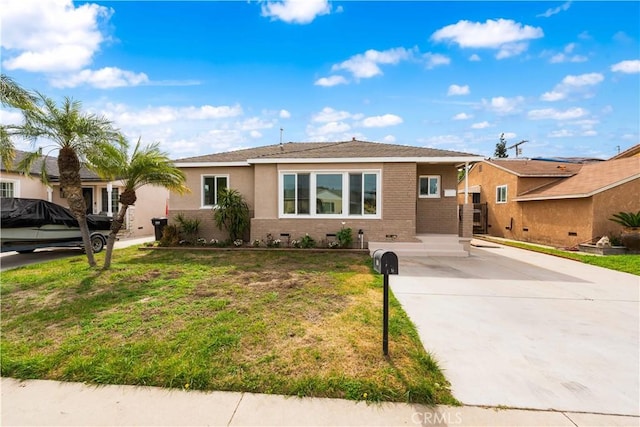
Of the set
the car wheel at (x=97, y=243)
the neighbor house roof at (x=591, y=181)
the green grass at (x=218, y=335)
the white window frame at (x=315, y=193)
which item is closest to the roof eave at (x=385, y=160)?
the white window frame at (x=315, y=193)

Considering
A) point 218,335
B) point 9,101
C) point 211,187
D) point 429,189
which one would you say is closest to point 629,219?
point 429,189

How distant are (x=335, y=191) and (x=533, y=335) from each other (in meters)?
7.99

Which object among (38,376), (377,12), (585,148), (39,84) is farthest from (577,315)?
(585,148)

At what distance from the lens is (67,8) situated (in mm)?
7094

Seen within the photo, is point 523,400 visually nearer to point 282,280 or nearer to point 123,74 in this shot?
point 282,280

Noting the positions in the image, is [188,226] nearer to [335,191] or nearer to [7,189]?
[335,191]

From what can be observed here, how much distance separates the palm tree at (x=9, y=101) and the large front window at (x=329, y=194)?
7554 mm

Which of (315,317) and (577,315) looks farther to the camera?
(577,315)

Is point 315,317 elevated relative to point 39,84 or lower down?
lower down

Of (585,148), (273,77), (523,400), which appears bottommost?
(523,400)

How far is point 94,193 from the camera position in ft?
56.5

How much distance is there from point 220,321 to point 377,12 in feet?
37.5

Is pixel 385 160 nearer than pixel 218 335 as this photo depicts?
No

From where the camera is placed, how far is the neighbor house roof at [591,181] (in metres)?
12.1
